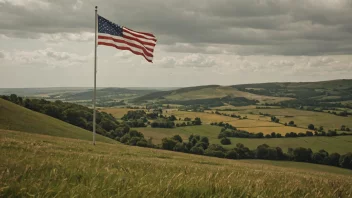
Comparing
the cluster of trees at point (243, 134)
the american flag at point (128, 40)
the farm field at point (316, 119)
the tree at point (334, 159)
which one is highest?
the american flag at point (128, 40)

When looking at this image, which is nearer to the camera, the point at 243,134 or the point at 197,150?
the point at 197,150

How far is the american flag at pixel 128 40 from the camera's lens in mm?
28094

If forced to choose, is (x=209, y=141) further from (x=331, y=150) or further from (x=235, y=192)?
(x=235, y=192)

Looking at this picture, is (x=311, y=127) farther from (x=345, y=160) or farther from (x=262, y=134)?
(x=345, y=160)

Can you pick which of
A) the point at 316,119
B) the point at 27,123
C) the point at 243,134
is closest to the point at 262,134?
the point at 243,134

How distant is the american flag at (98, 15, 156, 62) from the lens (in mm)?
28094

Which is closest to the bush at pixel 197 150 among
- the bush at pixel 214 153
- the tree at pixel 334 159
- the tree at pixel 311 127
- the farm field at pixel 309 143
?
the bush at pixel 214 153

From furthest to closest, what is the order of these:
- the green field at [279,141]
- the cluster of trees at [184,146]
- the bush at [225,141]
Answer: the bush at [225,141] < the green field at [279,141] < the cluster of trees at [184,146]

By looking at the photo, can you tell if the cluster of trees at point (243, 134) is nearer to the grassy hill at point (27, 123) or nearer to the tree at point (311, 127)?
the tree at point (311, 127)

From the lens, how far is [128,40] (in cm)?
2819

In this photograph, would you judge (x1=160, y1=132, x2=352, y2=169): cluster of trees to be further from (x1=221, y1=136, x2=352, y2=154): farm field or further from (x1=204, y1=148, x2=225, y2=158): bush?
(x1=221, y1=136, x2=352, y2=154): farm field

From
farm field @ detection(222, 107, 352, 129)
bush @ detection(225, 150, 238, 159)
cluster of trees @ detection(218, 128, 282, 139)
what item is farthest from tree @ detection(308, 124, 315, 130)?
bush @ detection(225, 150, 238, 159)

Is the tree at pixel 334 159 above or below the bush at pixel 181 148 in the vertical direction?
below

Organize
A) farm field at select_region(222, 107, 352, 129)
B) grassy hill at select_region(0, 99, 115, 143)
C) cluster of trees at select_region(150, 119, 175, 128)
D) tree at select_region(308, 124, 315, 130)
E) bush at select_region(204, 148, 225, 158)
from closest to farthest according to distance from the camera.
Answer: grassy hill at select_region(0, 99, 115, 143)
bush at select_region(204, 148, 225, 158)
cluster of trees at select_region(150, 119, 175, 128)
tree at select_region(308, 124, 315, 130)
farm field at select_region(222, 107, 352, 129)
